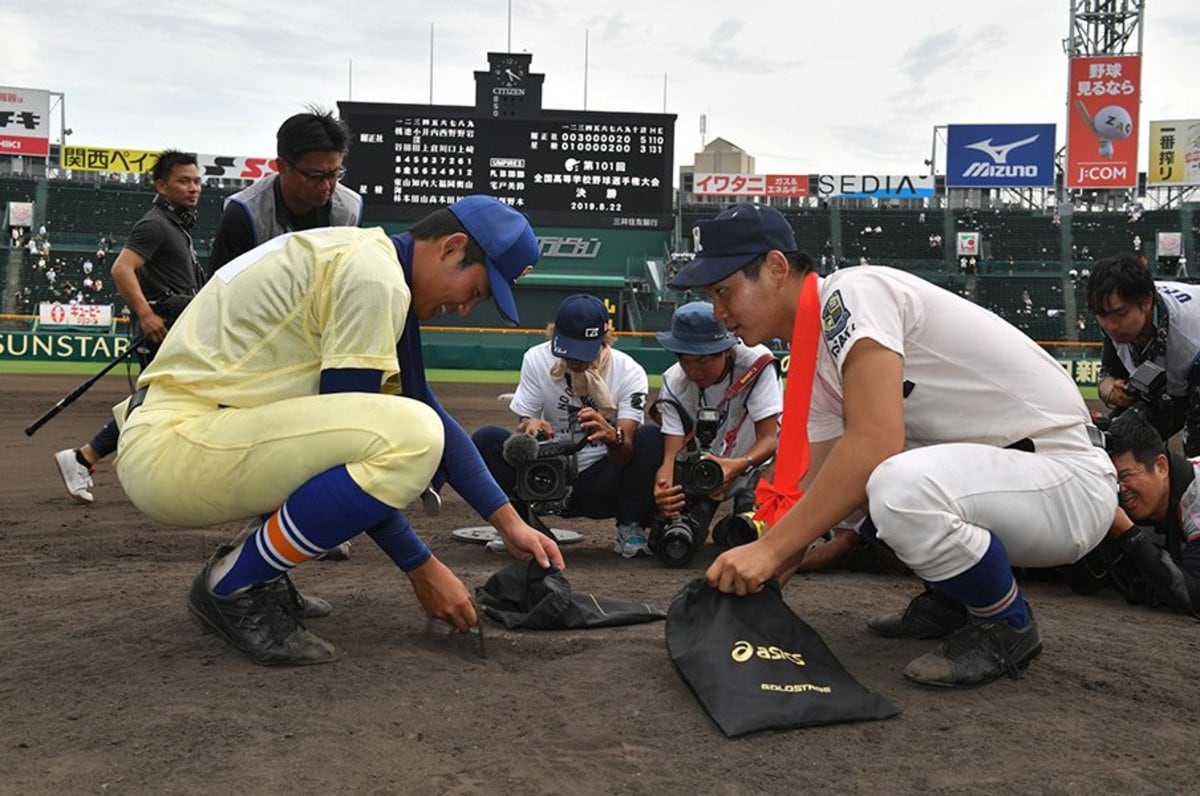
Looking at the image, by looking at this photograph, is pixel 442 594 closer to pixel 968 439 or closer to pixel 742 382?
pixel 968 439

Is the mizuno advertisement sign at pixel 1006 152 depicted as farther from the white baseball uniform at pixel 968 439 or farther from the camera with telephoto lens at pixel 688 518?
the white baseball uniform at pixel 968 439

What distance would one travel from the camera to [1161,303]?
5.55 m

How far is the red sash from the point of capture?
10.7 ft

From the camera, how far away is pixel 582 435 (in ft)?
18.5

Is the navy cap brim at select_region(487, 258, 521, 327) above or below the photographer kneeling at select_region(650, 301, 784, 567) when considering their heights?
above

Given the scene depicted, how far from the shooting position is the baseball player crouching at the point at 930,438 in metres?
3.00

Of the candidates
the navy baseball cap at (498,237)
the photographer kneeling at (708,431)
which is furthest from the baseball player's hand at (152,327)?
the navy baseball cap at (498,237)

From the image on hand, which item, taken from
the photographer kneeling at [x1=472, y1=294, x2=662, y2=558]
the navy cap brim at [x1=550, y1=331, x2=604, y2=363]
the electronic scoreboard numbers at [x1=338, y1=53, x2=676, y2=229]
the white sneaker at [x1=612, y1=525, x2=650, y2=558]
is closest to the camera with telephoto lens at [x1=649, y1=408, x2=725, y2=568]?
the white sneaker at [x1=612, y1=525, x2=650, y2=558]

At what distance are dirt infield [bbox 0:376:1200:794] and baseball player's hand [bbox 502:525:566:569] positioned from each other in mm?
256

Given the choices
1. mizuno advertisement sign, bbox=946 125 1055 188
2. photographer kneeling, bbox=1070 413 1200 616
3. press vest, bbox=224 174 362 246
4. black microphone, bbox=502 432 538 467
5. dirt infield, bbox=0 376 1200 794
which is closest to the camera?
dirt infield, bbox=0 376 1200 794

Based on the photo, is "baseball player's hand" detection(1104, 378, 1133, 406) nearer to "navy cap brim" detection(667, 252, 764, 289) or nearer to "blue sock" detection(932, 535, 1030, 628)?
"blue sock" detection(932, 535, 1030, 628)

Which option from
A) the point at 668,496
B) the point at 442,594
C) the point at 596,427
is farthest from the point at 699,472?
the point at 442,594

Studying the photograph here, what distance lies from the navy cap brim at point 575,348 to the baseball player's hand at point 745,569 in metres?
2.48

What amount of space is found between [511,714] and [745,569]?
29.6 inches
